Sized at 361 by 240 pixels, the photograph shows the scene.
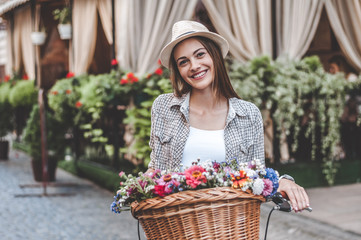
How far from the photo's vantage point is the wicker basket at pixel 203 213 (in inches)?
70.9

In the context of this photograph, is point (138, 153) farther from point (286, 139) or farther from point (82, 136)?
point (82, 136)

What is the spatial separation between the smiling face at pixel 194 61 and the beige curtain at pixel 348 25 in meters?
5.71

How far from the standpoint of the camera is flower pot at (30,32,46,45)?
11.8 m

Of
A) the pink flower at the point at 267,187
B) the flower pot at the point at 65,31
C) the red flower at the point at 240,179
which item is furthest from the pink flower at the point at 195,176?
the flower pot at the point at 65,31

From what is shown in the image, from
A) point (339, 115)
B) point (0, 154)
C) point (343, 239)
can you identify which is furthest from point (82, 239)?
point (0, 154)

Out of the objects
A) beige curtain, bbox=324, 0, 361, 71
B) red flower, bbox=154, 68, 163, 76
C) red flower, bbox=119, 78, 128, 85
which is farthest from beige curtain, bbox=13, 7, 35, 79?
beige curtain, bbox=324, 0, 361, 71

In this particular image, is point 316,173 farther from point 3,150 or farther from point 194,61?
point 3,150

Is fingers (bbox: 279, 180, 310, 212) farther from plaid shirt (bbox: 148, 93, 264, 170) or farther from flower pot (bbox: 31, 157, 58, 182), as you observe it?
flower pot (bbox: 31, 157, 58, 182)

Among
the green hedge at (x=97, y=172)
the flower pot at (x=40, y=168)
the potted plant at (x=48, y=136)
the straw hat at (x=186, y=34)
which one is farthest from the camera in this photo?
the flower pot at (x=40, y=168)

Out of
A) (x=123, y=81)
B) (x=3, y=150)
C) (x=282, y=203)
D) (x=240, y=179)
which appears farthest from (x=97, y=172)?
(x=240, y=179)

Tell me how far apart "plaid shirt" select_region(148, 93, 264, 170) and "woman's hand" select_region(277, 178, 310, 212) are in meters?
0.33

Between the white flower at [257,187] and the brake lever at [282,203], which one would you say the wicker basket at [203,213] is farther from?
the brake lever at [282,203]

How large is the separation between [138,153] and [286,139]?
2.16m

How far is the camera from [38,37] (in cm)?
1180
